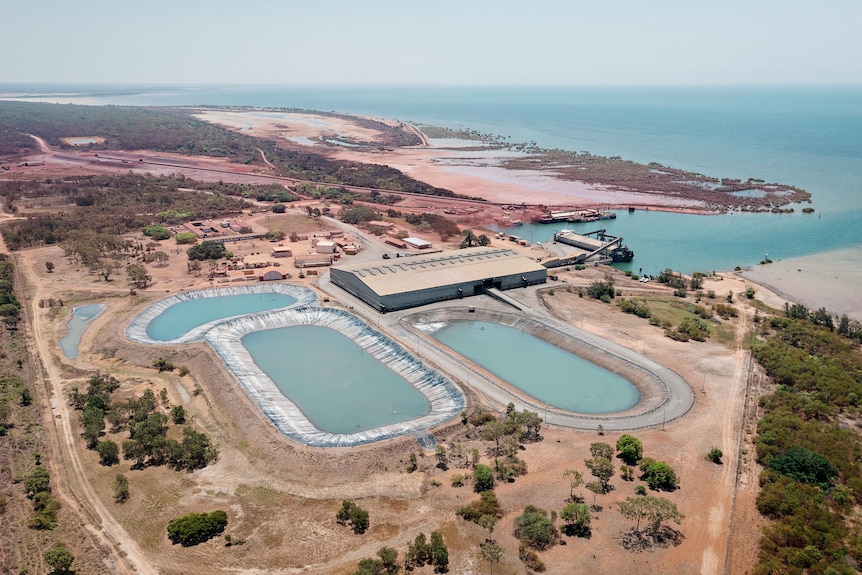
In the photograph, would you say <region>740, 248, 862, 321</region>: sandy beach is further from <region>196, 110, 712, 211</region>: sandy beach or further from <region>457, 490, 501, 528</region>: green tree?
<region>457, 490, 501, 528</region>: green tree

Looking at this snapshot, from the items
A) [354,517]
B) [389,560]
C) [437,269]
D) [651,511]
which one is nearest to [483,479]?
[354,517]

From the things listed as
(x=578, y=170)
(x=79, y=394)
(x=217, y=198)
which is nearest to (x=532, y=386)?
(x=79, y=394)

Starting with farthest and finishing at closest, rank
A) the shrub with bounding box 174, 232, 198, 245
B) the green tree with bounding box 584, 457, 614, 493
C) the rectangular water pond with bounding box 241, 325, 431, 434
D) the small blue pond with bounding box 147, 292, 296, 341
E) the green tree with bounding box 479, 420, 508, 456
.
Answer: the shrub with bounding box 174, 232, 198, 245 → the small blue pond with bounding box 147, 292, 296, 341 → the rectangular water pond with bounding box 241, 325, 431, 434 → the green tree with bounding box 479, 420, 508, 456 → the green tree with bounding box 584, 457, 614, 493

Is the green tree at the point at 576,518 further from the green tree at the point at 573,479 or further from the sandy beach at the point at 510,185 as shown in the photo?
the sandy beach at the point at 510,185

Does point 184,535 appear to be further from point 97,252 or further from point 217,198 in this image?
point 217,198

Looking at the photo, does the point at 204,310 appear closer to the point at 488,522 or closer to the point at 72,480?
the point at 72,480

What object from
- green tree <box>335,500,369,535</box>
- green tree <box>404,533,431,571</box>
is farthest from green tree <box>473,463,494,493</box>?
green tree <box>335,500,369,535</box>

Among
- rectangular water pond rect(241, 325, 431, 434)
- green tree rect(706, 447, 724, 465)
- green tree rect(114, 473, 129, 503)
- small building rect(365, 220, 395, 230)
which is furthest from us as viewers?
small building rect(365, 220, 395, 230)

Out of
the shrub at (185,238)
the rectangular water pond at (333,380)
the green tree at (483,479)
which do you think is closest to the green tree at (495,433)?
the green tree at (483,479)
